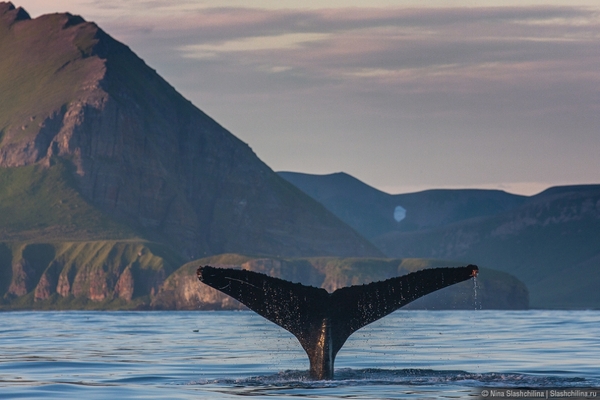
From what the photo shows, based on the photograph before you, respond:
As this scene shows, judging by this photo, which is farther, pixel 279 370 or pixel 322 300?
pixel 279 370

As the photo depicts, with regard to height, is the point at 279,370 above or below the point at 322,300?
below

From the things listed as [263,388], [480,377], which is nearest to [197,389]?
[263,388]

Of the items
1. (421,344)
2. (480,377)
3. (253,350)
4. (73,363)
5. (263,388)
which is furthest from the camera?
(421,344)

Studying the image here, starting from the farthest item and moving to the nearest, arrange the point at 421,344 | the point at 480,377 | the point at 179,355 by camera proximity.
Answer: the point at 421,344 < the point at 179,355 < the point at 480,377

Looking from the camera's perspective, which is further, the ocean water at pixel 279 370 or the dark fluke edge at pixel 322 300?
the ocean water at pixel 279 370

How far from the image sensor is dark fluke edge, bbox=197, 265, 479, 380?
20953mm

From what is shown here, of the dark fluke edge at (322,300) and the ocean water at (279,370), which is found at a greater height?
the dark fluke edge at (322,300)

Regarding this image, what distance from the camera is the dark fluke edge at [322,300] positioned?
21.0 metres

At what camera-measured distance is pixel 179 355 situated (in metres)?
38.6

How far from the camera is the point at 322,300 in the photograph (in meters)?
21.9

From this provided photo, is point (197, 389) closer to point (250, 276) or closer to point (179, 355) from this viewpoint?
point (250, 276)

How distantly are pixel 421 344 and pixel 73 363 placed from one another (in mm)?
17974

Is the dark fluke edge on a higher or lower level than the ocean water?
higher

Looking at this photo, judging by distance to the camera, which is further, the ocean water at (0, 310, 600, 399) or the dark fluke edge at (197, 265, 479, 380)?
the ocean water at (0, 310, 600, 399)
